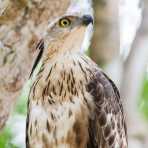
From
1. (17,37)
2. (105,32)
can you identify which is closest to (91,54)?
(105,32)

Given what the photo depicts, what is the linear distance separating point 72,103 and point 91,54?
0.36m

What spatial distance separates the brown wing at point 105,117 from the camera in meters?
2.36

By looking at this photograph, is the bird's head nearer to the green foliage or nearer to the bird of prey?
the bird of prey

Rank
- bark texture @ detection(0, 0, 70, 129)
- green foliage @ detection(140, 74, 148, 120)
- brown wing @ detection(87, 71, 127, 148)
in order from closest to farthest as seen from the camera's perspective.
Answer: bark texture @ detection(0, 0, 70, 129) → brown wing @ detection(87, 71, 127, 148) → green foliage @ detection(140, 74, 148, 120)

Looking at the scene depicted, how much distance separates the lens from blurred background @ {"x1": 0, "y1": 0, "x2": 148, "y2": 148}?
2227 millimetres

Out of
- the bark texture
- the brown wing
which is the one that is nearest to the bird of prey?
the brown wing

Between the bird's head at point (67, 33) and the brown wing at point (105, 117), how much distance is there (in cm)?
22

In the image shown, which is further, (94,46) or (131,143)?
(94,46)

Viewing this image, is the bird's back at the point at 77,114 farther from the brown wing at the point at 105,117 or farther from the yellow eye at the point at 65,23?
the yellow eye at the point at 65,23

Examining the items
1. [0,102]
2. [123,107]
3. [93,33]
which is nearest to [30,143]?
[0,102]

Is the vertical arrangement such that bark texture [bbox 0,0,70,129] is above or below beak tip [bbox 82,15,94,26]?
below

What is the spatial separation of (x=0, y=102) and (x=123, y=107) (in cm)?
65

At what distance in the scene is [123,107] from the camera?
Answer: 247 centimetres

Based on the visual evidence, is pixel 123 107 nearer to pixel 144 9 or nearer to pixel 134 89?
pixel 134 89
